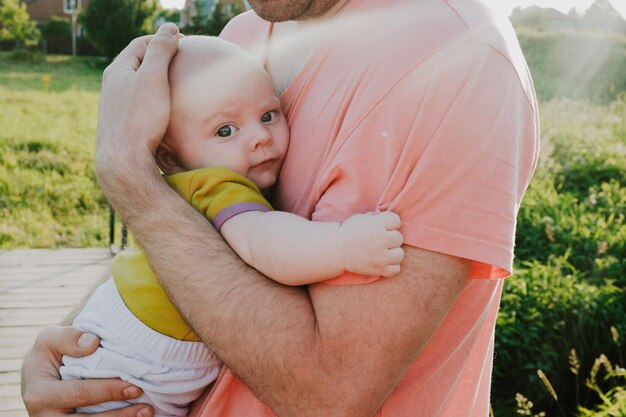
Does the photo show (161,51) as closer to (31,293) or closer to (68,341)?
(68,341)

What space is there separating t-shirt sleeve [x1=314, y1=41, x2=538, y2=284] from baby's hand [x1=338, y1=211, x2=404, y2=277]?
3cm

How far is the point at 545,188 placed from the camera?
7.27m

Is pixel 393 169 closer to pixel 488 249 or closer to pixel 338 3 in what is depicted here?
pixel 488 249

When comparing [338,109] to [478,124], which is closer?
[478,124]

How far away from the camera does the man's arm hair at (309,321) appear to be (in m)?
1.21

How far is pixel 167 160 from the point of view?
5.86ft

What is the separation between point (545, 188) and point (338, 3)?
6.15m

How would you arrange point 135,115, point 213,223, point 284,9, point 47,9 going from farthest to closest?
1. point 47,9
2. point 284,9
3. point 135,115
4. point 213,223

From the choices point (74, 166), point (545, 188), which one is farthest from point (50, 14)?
point (545, 188)

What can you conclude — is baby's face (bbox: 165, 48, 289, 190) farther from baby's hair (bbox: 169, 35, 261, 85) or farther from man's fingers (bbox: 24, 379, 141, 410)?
man's fingers (bbox: 24, 379, 141, 410)

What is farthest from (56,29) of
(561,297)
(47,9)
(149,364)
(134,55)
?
(149,364)

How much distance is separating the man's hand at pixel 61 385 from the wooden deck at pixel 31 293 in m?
2.43

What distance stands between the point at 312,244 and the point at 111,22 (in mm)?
37720

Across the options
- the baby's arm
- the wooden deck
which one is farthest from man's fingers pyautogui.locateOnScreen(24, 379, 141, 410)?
the wooden deck
